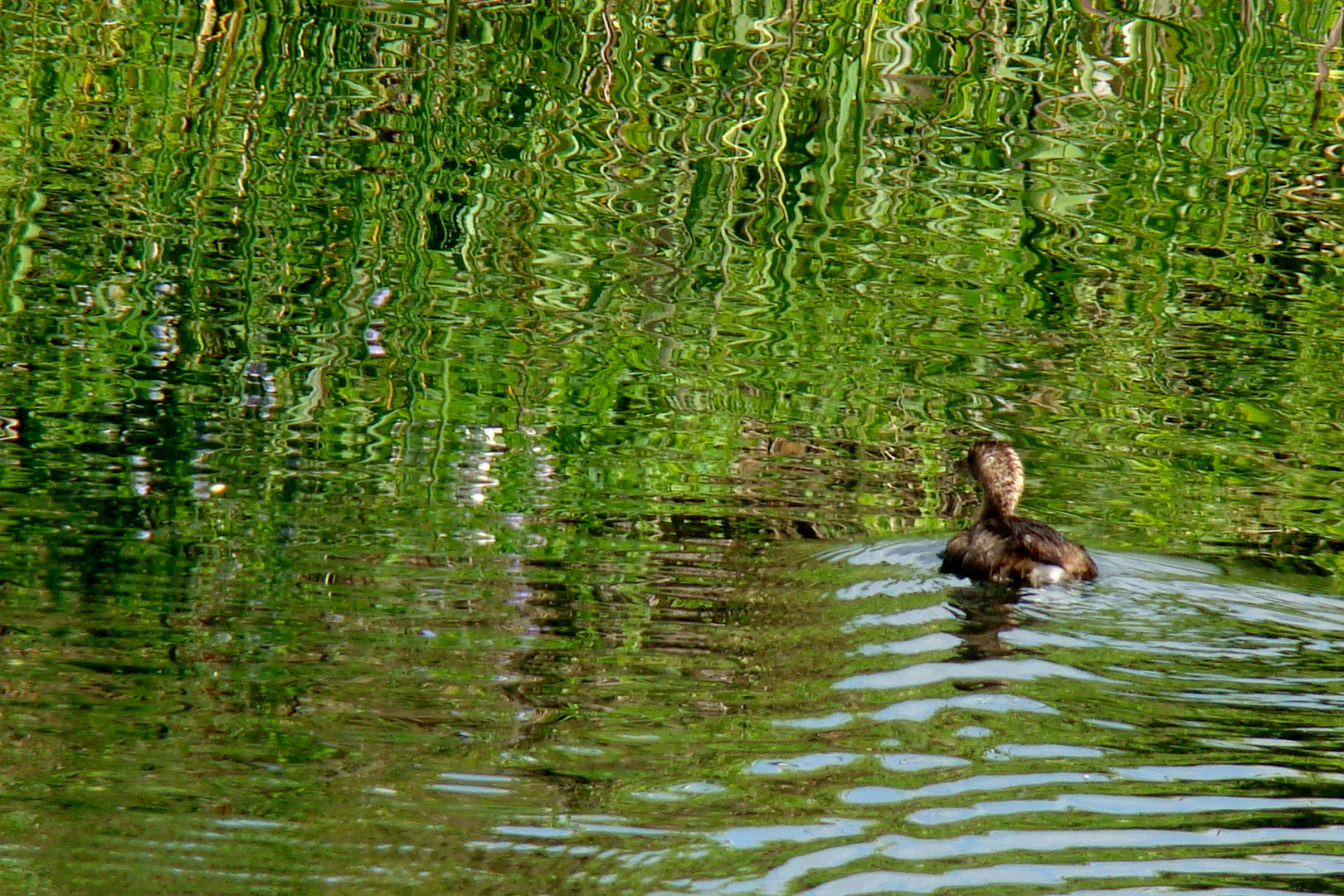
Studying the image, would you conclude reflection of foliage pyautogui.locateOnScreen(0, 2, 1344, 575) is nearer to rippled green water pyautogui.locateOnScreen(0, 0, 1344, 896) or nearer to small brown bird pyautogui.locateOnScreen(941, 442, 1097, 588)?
rippled green water pyautogui.locateOnScreen(0, 0, 1344, 896)

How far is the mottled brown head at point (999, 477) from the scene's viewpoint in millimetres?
7020

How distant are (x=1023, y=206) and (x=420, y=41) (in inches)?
174

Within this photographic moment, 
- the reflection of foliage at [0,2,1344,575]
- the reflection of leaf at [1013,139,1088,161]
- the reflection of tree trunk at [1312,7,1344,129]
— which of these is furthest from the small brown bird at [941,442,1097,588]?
the reflection of leaf at [1013,139,1088,161]

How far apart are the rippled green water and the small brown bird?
0.18 metres

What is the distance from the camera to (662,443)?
25.4ft

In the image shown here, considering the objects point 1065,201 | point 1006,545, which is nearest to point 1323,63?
point 1065,201

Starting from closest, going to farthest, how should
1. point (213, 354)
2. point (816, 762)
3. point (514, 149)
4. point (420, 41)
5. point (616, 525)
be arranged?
point (816, 762) → point (616, 525) → point (213, 354) → point (514, 149) → point (420, 41)

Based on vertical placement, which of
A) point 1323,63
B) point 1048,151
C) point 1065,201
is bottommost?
point 1065,201

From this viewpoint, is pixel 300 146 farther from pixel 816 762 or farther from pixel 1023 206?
→ pixel 816 762

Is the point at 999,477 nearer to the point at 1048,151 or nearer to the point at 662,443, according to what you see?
the point at 662,443

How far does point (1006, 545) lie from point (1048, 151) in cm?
548

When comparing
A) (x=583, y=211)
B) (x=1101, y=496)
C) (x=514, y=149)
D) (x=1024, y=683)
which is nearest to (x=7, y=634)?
(x=1024, y=683)

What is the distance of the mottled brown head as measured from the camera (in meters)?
7.02

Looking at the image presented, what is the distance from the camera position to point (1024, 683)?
5.30 m
